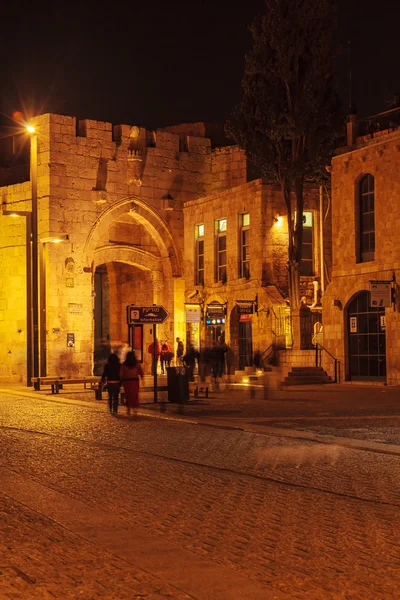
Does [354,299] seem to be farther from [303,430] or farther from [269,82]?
[303,430]

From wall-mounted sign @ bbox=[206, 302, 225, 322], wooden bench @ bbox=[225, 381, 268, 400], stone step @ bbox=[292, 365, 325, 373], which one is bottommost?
wooden bench @ bbox=[225, 381, 268, 400]

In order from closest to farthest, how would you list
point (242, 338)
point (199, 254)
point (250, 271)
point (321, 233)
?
point (250, 271) < point (321, 233) < point (242, 338) < point (199, 254)

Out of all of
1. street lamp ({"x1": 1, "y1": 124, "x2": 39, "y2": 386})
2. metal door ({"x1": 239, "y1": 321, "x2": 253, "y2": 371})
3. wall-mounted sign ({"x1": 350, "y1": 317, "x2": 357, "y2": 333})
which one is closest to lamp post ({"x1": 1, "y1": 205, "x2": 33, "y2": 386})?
street lamp ({"x1": 1, "y1": 124, "x2": 39, "y2": 386})

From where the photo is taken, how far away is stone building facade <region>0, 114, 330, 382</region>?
123 ft

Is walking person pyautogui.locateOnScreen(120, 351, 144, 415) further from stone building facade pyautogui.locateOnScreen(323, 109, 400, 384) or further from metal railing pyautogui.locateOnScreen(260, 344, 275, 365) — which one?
Answer: metal railing pyautogui.locateOnScreen(260, 344, 275, 365)

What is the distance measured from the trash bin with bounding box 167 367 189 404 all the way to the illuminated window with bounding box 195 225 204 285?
18.8 metres

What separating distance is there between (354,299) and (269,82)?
9250 mm

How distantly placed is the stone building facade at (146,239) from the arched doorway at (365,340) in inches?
178

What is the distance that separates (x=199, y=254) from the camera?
42.2 m

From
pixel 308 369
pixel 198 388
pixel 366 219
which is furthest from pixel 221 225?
pixel 198 388

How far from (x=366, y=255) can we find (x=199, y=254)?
12.3 metres

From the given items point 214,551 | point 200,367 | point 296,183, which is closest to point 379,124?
Answer: point 296,183

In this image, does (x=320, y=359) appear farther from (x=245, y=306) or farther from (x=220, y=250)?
(x=220, y=250)

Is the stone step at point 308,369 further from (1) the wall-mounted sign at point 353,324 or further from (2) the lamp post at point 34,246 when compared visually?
(2) the lamp post at point 34,246
